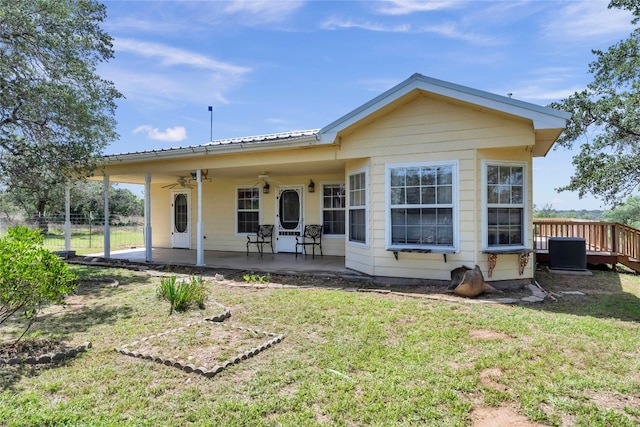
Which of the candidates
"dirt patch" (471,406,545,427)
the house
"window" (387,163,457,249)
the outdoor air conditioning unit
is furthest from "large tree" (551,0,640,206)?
"dirt patch" (471,406,545,427)

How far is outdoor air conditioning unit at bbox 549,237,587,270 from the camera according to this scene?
828 centimetres

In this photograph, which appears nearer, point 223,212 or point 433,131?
point 433,131

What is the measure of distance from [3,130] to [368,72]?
9.60 metres

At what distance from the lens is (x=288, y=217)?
1100 centimetres

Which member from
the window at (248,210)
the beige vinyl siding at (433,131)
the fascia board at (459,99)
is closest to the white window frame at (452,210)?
the beige vinyl siding at (433,131)

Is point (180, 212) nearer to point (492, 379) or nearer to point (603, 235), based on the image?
point (492, 379)

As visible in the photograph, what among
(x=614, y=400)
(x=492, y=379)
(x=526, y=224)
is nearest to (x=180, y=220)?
(x=526, y=224)

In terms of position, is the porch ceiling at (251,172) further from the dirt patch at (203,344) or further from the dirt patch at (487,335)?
the dirt patch at (487,335)

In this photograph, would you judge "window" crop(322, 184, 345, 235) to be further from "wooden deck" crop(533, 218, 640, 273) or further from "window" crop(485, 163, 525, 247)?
"wooden deck" crop(533, 218, 640, 273)

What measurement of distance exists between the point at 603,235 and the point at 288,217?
8400 millimetres

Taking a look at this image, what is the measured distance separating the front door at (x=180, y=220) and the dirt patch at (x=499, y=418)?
11610 mm

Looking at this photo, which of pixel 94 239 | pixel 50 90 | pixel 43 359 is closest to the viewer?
pixel 43 359

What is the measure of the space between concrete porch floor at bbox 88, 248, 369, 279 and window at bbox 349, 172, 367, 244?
75 cm

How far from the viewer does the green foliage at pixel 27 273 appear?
3.35 meters
